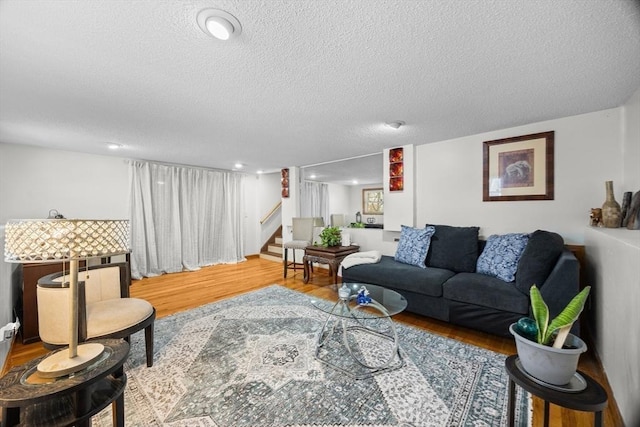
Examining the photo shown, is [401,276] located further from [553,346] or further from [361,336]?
[553,346]

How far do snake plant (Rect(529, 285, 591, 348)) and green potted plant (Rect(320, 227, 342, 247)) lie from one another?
10.8ft

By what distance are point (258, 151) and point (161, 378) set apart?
323cm

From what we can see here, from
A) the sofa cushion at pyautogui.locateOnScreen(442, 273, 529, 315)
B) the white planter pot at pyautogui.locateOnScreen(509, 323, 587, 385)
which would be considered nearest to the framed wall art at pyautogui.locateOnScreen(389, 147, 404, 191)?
the sofa cushion at pyautogui.locateOnScreen(442, 273, 529, 315)

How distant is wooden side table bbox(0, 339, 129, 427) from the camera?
33.9 inches

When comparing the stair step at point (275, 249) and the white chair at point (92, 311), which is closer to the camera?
the white chair at point (92, 311)

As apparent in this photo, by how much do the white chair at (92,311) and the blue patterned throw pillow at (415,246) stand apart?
9.30 feet

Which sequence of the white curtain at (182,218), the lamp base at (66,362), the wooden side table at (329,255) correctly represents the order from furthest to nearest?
the white curtain at (182,218) → the wooden side table at (329,255) → the lamp base at (66,362)

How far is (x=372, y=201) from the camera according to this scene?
816cm

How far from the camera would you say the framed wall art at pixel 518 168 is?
9.25 feet

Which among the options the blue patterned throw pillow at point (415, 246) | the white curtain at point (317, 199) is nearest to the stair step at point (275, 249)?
the white curtain at point (317, 199)

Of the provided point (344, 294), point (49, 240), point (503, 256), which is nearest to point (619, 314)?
point (503, 256)

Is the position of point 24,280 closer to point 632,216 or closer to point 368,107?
point 368,107

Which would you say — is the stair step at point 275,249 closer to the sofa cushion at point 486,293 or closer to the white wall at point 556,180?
the white wall at point 556,180

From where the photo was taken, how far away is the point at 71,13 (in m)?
1.25
